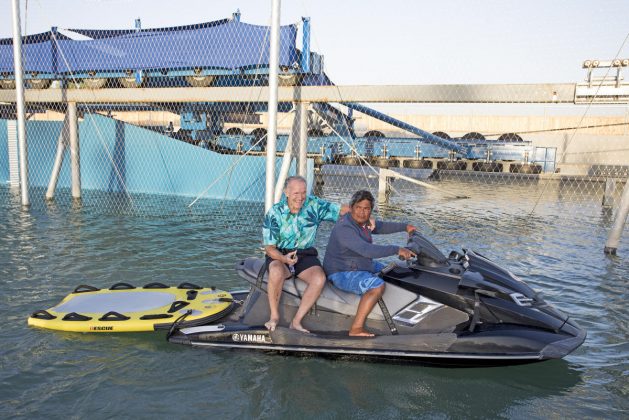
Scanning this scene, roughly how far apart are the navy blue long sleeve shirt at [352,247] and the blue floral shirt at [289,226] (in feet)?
0.93

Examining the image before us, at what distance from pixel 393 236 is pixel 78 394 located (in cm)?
743

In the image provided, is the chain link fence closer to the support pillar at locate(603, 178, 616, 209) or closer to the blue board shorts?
the support pillar at locate(603, 178, 616, 209)

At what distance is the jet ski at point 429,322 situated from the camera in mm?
4262

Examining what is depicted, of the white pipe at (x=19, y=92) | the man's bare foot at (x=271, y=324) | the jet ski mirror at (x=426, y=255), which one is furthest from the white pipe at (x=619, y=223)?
the white pipe at (x=19, y=92)

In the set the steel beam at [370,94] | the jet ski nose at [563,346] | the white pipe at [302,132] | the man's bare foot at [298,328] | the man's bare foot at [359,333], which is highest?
the steel beam at [370,94]

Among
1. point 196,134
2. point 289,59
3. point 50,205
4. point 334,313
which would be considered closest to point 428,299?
point 334,313

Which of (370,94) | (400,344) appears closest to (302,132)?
(370,94)

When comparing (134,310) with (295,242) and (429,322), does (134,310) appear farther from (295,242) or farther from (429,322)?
(429,322)

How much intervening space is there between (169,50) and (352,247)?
11549mm

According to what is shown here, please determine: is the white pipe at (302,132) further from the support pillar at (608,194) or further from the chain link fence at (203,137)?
the support pillar at (608,194)

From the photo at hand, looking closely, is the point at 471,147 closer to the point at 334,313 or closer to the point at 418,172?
the point at 418,172

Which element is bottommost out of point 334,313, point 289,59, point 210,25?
point 334,313

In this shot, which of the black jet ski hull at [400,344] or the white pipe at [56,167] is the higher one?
the white pipe at [56,167]

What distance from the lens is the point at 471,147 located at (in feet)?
65.4
